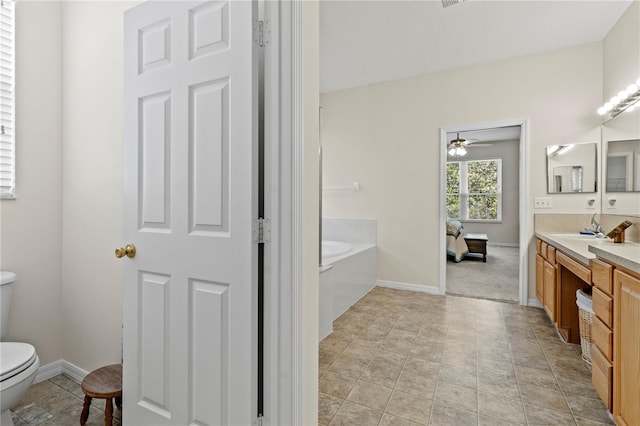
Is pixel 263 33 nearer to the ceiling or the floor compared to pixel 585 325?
nearer to the ceiling

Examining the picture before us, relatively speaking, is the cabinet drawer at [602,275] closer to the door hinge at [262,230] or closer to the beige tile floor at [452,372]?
the beige tile floor at [452,372]

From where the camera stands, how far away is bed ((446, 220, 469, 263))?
5.65 metres

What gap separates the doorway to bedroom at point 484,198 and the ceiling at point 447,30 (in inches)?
98.8

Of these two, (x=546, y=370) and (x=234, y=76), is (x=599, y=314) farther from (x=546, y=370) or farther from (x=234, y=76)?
(x=234, y=76)

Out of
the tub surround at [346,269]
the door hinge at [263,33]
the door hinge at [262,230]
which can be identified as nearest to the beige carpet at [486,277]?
the tub surround at [346,269]

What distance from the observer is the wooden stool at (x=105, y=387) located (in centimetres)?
141

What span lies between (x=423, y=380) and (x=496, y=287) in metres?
2.72

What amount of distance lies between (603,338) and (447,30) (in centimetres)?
269

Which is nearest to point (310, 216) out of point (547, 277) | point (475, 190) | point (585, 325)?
point (585, 325)

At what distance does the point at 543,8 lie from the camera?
2.49 meters

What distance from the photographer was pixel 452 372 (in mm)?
1997

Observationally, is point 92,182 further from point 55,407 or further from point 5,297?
point 55,407

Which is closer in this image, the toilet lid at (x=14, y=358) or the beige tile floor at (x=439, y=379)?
the toilet lid at (x=14, y=358)

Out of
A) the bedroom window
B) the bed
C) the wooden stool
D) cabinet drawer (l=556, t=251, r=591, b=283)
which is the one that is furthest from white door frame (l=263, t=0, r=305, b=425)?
the bedroom window
